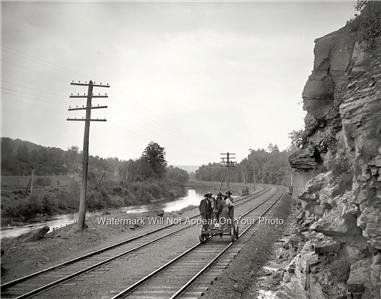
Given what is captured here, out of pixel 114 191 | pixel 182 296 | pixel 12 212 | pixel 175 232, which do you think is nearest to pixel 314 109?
pixel 182 296

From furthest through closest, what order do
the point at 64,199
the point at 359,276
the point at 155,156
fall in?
the point at 155,156 < the point at 64,199 < the point at 359,276

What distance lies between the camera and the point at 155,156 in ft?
215

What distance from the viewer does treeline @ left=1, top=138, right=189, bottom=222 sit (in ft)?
112

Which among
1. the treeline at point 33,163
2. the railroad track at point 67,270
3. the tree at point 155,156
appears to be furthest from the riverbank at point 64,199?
the treeline at point 33,163

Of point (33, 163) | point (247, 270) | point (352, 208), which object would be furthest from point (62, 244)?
point (33, 163)

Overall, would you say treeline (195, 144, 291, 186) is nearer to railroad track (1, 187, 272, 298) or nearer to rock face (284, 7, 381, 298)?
railroad track (1, 187, 272, 298)

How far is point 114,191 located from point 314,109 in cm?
4076

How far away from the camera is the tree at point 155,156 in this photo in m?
64.9

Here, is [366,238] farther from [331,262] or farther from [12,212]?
[12,212]

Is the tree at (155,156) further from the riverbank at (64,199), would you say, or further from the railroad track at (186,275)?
the railroad track at (186,275)

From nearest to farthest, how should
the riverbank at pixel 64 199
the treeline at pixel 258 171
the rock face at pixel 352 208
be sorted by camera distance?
A: the rock face at pixel 352 208 < the riverbank at pixel 64 199 < the treeline at pixel 258 171

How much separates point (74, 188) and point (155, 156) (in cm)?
2354

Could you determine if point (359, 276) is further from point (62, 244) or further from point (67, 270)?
point (62, 244)

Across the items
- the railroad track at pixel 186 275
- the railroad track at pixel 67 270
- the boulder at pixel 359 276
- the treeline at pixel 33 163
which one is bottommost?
the railroad track at pixel 67 270
